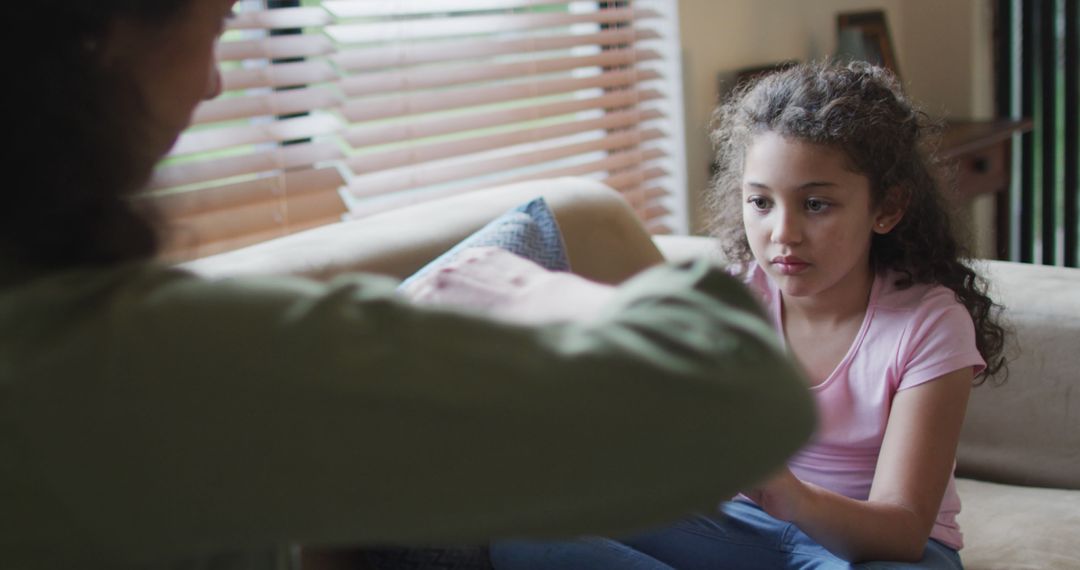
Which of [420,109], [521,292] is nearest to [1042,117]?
[420,109]

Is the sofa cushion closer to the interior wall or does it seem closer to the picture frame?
the interior wall

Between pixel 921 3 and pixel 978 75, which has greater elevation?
pixel 921 3

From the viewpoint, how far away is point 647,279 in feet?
1.78

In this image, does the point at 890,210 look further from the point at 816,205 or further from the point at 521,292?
the point at 521,292

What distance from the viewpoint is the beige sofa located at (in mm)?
1501

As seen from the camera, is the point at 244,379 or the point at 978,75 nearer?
the point at 244,379

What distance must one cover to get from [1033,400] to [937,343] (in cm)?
50

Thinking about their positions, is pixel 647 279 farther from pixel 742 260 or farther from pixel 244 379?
pixel 742 260

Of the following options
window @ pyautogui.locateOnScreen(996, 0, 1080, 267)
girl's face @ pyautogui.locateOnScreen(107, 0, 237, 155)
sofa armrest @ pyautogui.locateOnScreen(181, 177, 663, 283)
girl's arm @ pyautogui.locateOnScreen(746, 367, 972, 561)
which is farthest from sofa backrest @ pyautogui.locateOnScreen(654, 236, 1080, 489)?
window @ pyautogui.locateOnScreen(996, 0, 1080, 267)

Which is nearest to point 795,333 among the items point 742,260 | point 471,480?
point 742,260

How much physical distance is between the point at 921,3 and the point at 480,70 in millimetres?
2170

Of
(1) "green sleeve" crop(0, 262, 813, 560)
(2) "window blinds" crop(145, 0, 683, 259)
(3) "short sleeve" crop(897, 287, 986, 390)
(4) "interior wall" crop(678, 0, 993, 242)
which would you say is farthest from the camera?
(4) "interior wall" crop(678, 0, 993, 242)

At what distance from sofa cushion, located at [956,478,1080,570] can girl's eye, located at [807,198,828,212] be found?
1.63 feet

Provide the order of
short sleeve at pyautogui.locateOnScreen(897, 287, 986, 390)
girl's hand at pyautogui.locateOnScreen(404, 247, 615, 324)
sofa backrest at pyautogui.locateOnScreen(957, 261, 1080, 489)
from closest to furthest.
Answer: girl's hand at pyautogui.locateOnScreen(404, 247, 615, 324) < short sleeve at pyautogui.locateOnScreen(897, 287, 986, 390) < sofa backrest at pyautogui.locateOnScreen(957, 261, 1080, 489)
